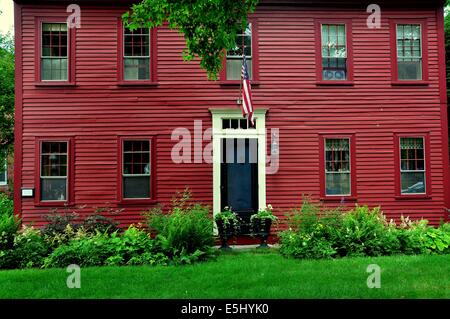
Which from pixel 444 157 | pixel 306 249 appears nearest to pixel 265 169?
pixel 306 249

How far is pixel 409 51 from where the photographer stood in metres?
11.2

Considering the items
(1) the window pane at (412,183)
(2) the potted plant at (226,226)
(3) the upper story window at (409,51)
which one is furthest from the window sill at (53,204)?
(3) the upper story window at (409,51)

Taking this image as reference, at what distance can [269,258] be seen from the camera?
328 inches

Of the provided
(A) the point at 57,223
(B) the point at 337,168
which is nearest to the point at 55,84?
(A) the point at 57,223

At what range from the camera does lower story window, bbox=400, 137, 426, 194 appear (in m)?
11.1

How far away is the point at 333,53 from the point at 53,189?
9176 mm

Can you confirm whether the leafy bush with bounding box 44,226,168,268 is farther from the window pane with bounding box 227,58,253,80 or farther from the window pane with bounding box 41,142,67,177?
the window pane with bounding box 227,58,253,80

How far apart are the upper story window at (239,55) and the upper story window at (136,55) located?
2.42 metres

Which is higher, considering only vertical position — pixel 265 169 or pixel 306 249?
pixel 265 169

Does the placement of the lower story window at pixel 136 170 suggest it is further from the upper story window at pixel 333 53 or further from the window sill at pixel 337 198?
the upper story window at pixel 333 53

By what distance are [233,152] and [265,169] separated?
1061 millimetres

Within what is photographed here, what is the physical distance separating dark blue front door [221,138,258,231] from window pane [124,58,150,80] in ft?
10.0
